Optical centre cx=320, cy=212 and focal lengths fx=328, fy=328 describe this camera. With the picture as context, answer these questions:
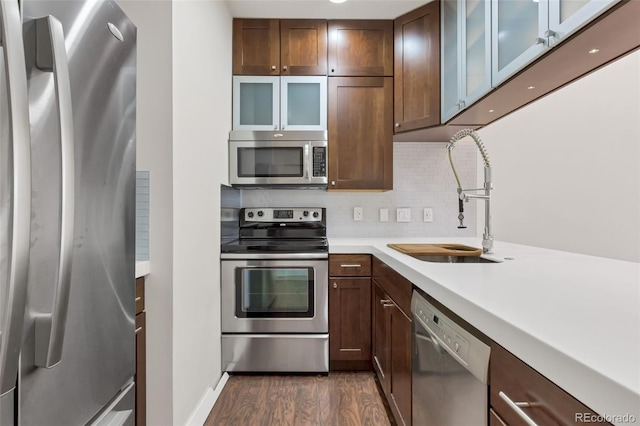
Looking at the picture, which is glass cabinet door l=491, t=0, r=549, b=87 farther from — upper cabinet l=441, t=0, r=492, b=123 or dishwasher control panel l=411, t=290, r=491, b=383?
dishwasher control panel l=411, t=290, r=491, b=383

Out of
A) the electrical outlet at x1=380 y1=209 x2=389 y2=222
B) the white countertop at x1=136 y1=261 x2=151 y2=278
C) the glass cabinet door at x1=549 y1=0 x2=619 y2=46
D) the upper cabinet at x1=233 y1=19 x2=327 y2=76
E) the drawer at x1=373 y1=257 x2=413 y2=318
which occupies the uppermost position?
the upper cabinet at x1=233 y1=19 x2=327 y2=76

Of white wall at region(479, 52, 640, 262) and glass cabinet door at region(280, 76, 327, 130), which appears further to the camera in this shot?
glass cabinet door at region(280, 76, 327, 130)

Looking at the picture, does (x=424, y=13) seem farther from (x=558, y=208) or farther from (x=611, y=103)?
(x=558, y=208)

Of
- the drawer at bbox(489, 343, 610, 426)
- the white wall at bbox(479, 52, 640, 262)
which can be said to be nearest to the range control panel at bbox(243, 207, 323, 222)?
the white wall at bbox(479, 52, 640, 262)

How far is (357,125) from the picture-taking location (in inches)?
98.5

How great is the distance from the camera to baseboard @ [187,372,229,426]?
1.65 metres

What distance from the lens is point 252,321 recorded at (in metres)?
2.22

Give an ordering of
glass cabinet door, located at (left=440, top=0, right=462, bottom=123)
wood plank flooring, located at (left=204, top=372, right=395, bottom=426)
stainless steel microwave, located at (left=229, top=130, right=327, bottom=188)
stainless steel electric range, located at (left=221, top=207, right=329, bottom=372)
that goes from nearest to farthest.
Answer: wood plank flooring, located at (left=204, top=372, right=395, bottom=426)
glass cabinet door, located at (left=440, top=0, right=462, bottom=123)
stainless steel electric range, located at (left=221, top=207, right=329, bottom=372)
stainless steel microwave, located at (left=229, top=130, right=327, bottom=188)

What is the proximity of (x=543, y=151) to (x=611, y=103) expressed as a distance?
0.50m

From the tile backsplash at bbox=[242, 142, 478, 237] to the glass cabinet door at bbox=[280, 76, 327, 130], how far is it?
56 centimetres

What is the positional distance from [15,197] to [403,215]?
8.30 ft

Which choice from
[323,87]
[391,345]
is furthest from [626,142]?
[323,87]

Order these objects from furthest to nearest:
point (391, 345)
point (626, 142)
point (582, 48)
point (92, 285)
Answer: point (391, 345) < point (626, 142) < point (582, 48) < point (92, 285)

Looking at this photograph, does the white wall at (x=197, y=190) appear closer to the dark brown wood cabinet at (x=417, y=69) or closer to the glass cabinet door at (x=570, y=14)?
the dark brown wood cabinet at (x=417, y=69)
